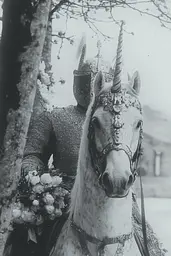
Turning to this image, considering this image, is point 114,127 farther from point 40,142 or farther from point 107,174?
point 40,142

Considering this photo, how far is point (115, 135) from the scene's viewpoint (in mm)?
1905

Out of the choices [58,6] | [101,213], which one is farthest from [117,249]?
[58,6]

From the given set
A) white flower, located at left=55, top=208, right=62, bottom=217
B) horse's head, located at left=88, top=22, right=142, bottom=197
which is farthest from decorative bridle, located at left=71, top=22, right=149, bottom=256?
white flower, located at left=55, top=208, right=62, bottom=217

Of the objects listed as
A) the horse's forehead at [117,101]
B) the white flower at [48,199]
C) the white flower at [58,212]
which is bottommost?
the white flower at [58,212]

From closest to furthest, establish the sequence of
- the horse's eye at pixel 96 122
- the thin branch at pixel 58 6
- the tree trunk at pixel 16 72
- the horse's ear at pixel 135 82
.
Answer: the tree trunk at pixel 16 72, the horse's eye at pixel 96 122, the horse's ear at pixel 135 82, the thin branch at pixel 58 6

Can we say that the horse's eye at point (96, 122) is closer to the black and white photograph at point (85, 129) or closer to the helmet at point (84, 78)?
the black and white photograph at point (85, 129)

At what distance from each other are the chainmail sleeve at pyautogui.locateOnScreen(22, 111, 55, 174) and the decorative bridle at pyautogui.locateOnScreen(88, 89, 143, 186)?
0.46 metres

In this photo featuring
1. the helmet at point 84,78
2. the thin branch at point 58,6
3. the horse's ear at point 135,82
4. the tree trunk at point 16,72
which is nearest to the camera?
the tree trunk at point 16,72

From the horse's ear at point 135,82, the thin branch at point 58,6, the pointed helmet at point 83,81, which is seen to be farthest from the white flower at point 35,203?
the thin branch at point 58,6

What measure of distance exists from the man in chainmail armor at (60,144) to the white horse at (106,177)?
0.70ft

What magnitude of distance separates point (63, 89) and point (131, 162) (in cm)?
69

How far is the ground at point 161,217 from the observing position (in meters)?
2.47

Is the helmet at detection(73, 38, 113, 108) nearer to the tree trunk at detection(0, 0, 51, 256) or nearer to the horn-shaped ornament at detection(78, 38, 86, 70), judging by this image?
the horn-shaped ornament at detection(78, 38, 86, 70)

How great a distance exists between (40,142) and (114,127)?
0.60m
